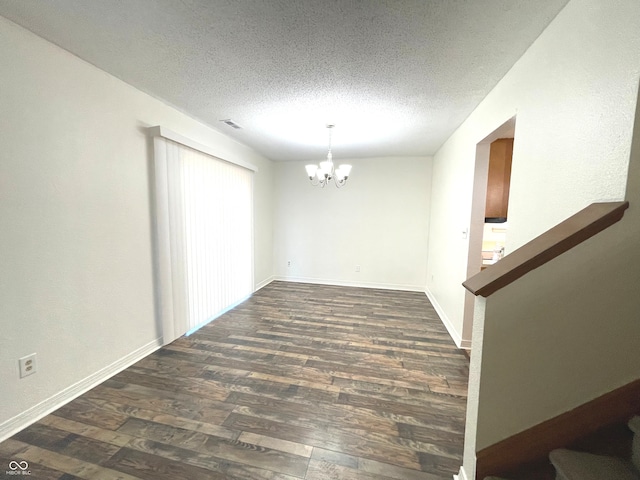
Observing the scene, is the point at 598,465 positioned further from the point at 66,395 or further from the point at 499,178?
the point at 66,395

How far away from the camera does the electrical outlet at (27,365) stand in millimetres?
1524

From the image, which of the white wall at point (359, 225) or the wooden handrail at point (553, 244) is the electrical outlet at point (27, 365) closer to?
the wooden handrail at point (553, 244)

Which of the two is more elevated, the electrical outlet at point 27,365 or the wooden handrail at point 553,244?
the wooden handrail at point 553,244

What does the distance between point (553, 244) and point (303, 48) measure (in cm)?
177

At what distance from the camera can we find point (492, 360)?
1011 mm

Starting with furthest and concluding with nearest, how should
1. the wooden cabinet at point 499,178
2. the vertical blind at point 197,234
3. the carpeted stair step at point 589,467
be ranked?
the wooden cabinet at point 499,178 < the vertical blind at point 197,234 < the carpeted stair step at point 589,467

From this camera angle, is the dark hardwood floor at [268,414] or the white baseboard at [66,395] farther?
the white baseboard at [66,395]

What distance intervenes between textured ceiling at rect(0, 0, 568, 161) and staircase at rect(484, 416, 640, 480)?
6.64 feet

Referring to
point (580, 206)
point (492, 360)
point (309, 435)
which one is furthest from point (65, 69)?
point (580, 206)

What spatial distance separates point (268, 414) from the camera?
5.40 feet

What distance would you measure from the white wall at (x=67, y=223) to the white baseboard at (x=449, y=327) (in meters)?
3.22

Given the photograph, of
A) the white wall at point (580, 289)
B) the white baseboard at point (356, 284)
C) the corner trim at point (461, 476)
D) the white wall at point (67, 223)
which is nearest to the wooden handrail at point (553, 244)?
the white wall at point (580, 289)
